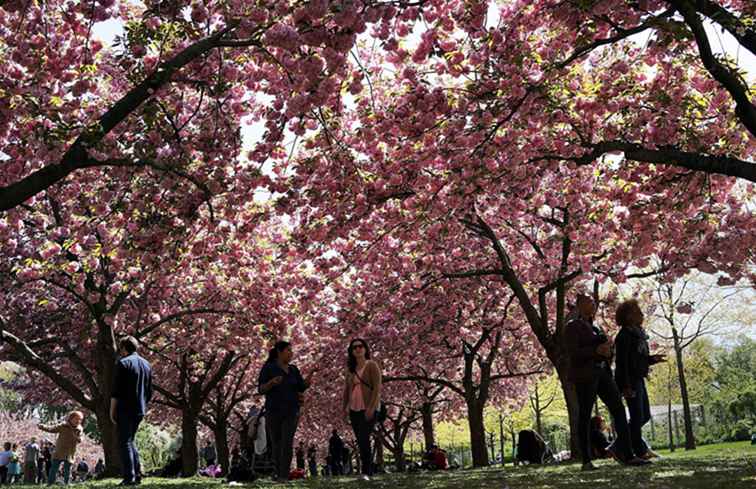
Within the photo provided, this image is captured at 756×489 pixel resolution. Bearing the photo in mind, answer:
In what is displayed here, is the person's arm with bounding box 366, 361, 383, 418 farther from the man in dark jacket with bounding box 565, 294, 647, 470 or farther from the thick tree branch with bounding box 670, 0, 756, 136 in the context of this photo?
the thick tree branch with bounding box 670, 0, 756, 136

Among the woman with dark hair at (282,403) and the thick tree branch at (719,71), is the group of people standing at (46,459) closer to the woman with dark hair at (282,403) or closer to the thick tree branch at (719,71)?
the woman with dark hair at (282,403)

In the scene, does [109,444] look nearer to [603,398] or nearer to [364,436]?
[364,436]

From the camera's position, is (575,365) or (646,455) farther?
(646,455)

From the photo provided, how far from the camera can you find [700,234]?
14789mm

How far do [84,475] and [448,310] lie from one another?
3127cm

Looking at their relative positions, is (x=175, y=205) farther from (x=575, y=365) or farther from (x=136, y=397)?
(x=575, y=365)

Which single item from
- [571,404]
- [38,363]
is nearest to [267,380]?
[571,404]

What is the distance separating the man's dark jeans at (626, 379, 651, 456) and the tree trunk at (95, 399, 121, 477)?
11292 millimetres

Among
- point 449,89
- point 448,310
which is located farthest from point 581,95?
point 448,310

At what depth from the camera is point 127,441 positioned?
9938 mm

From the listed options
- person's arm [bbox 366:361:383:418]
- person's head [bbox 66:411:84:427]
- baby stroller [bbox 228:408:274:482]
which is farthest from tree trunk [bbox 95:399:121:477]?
person's arm [bbox 366:361:383:418]

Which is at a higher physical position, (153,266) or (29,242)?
(29,242)

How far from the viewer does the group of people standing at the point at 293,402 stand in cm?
1020

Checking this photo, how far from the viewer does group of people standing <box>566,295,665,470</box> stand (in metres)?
8.58
